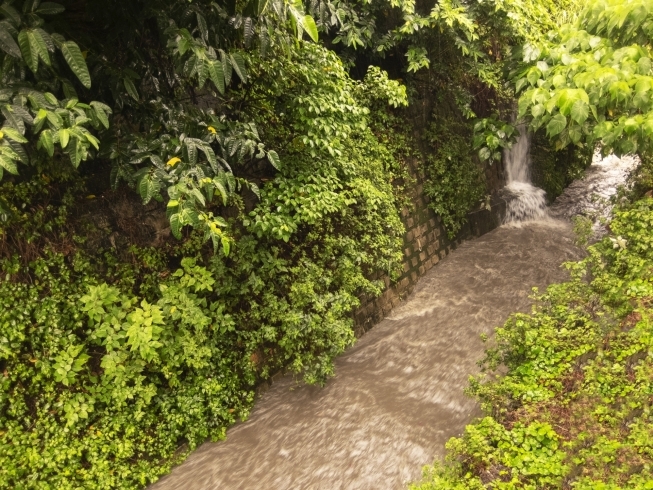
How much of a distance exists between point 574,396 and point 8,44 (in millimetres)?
4212

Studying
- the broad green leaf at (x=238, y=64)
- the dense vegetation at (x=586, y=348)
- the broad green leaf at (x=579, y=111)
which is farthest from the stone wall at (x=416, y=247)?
the broad green leaf at (x=238, y=64)

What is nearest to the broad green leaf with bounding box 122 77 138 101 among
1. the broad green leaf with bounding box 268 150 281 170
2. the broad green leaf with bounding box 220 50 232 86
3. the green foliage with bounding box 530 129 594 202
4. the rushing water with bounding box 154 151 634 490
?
the broad green leaf with bounding box 220 50 232 86

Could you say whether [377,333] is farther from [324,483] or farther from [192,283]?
[192,283]

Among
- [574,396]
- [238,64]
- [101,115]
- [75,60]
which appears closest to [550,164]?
[574,396]

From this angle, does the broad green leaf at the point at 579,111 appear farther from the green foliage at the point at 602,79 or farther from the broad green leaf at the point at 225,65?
the broad green leaf at the point at 225,65

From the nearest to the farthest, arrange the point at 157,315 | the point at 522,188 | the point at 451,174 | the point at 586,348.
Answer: the point at 586,348 < the point at 157,315 < the point at 451,174 < the point at 522,188

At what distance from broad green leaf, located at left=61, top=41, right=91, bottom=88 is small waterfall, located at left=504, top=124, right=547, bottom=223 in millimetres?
7864

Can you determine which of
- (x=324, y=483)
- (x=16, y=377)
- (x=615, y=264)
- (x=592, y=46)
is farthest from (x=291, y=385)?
(x=592, y=46)

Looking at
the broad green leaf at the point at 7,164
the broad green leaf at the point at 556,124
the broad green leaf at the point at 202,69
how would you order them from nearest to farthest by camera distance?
1. the broad green leaf at the point at 7,164
2. the broad green leaf at the point at 202,69
3. the broad green leaf at the point at 556,124

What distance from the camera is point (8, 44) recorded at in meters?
2.31

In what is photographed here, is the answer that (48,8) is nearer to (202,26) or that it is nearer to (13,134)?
(13,134)

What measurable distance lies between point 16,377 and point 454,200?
6222 mm

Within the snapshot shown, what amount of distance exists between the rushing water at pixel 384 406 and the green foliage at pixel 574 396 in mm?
615

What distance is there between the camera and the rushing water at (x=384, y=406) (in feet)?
12.8
